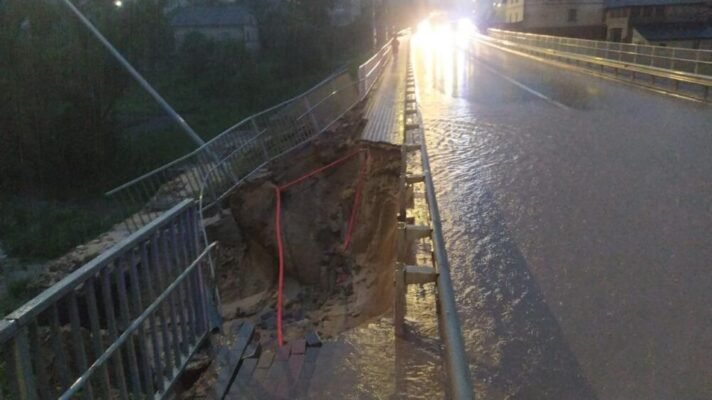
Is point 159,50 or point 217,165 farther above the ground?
point 159,50

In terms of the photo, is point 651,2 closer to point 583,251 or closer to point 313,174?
point 313,174

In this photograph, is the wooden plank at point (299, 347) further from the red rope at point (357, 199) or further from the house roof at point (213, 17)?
the house roof at point (213, 17)

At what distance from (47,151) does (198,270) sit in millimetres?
23601

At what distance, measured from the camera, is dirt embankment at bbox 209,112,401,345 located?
31.8ft

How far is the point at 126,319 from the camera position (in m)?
3.75

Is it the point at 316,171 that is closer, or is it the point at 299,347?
the point at 299,347

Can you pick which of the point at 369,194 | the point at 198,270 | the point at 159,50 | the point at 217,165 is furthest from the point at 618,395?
the point at 159,50

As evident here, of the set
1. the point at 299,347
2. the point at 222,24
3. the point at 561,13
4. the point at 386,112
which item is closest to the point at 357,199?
the point at 386,112

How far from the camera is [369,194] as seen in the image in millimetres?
12195

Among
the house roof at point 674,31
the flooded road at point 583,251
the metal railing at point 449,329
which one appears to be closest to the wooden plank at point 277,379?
the metal railing at point 449,329

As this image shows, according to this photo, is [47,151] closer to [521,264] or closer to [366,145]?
[366,145]

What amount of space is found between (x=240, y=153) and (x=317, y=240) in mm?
4199

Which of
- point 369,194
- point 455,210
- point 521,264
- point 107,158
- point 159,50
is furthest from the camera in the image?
point 159,50

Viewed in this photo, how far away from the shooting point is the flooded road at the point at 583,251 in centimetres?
406
